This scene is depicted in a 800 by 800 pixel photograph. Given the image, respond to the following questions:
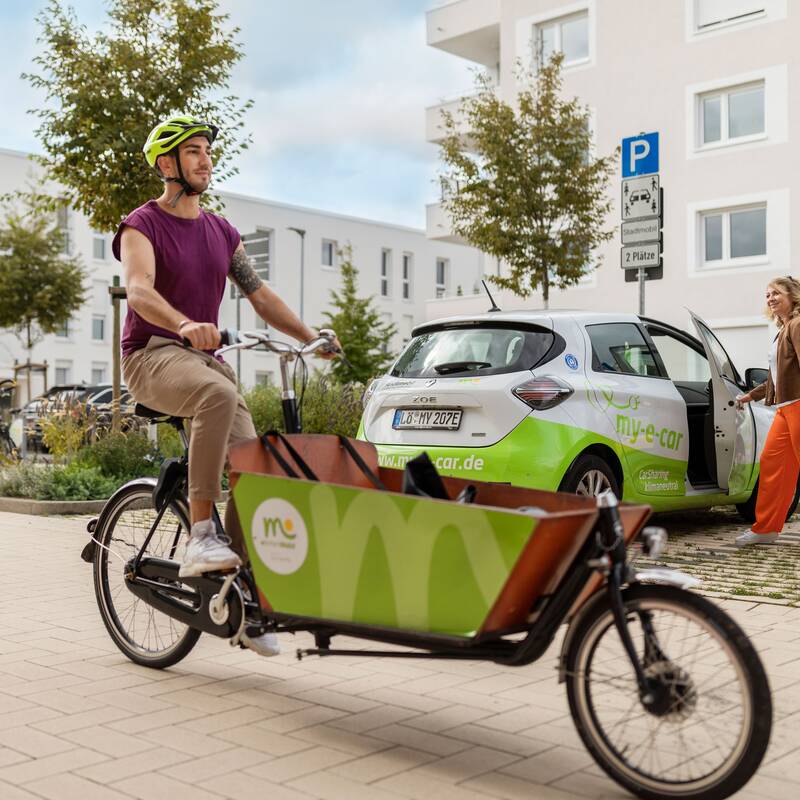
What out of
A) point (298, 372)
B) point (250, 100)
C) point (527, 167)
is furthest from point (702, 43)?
point (298, 372)

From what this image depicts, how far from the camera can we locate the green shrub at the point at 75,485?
1277 cm

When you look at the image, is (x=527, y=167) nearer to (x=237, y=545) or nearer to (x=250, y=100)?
(x=250, y=100)

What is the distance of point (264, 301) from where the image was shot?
5324 mm

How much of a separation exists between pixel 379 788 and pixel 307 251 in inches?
2271

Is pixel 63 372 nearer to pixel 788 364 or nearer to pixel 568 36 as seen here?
pixel 568 36

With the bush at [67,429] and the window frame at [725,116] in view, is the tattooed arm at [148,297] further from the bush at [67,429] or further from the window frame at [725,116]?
the window frame at [725,116]

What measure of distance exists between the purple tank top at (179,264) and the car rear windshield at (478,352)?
3.34 metres

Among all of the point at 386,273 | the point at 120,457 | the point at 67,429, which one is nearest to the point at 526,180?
the point at 67,429

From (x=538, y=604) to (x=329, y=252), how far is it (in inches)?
2331

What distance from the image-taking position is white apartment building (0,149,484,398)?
5278 cm

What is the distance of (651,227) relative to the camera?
11.3 m

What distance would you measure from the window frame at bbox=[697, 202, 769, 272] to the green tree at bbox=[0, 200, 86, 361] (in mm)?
18161

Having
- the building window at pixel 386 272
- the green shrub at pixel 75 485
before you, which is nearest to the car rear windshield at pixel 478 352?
the green shrub at pixel 75 485

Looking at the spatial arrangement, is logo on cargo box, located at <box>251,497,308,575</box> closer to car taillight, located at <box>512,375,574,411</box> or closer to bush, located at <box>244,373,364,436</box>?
car taillight, located at <box>512,375,574,411</box>
